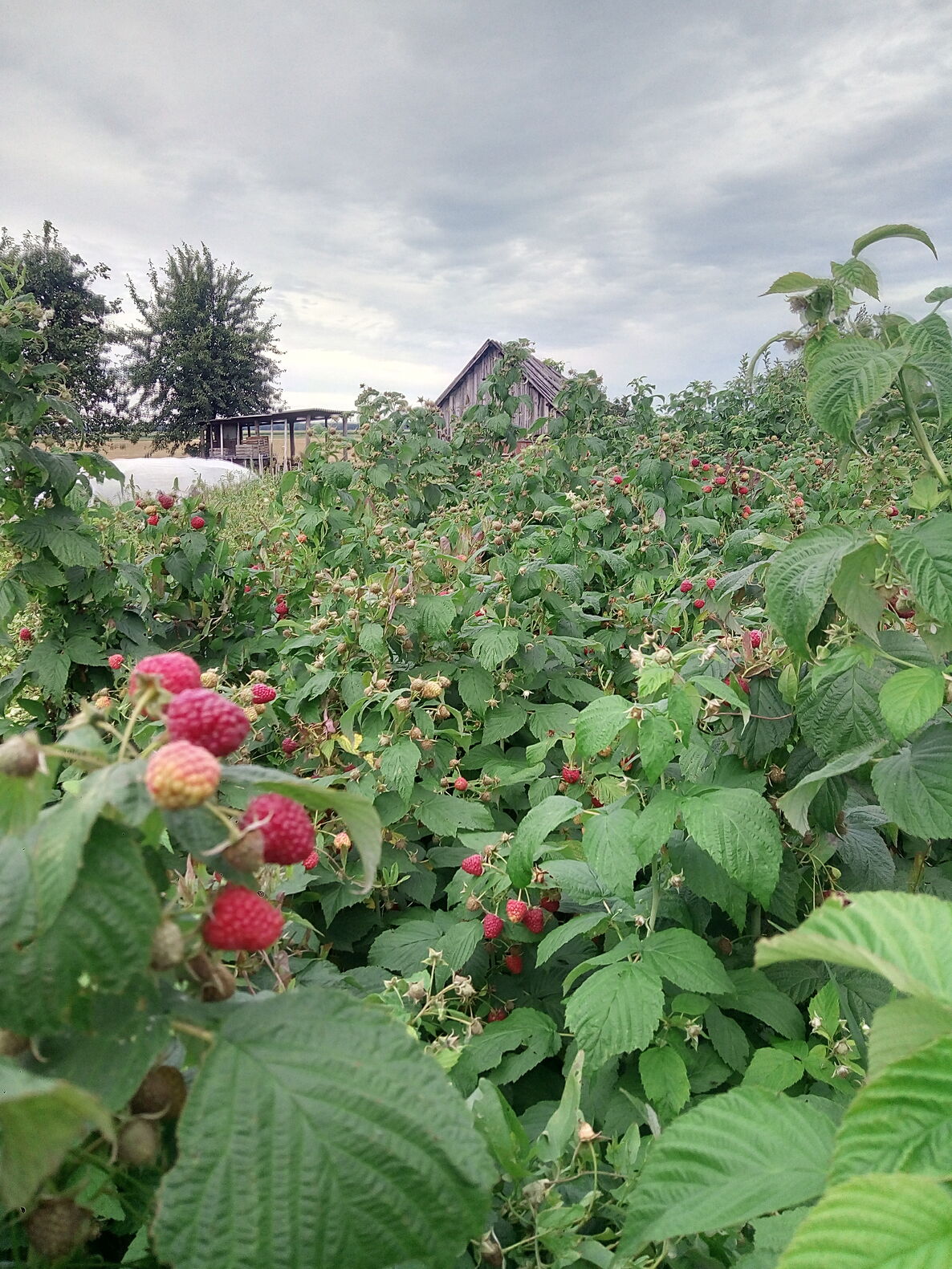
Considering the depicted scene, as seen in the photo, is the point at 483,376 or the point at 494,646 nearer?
the point at 494,646

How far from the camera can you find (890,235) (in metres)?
1.40

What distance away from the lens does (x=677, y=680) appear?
1348mm

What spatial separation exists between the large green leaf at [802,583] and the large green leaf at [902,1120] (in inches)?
32.4

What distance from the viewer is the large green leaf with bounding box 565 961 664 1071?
3.85 feet

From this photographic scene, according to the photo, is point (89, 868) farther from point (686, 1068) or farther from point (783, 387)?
point (783, 387)

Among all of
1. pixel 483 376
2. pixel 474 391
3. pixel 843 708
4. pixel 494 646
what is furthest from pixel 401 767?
pixel 474 391

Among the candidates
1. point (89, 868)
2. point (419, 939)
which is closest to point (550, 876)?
point (419, 939)

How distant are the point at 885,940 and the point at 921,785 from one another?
33.1 inches

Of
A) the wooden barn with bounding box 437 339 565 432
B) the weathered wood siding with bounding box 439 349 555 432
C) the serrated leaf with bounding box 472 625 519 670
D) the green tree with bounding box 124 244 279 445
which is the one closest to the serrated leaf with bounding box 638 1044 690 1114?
the serrated leaf with bounding box 472 625 519 670

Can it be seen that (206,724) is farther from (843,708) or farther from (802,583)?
(843,708)

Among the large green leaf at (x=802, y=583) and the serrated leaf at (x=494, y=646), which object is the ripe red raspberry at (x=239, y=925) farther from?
the serrated leaf at (x=494, y=646)

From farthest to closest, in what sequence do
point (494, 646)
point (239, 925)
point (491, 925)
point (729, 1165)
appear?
point (494, 646) → point (491, 925) → point (729, 1165) → point (239, 925)

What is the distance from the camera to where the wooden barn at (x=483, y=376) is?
41.1 ft

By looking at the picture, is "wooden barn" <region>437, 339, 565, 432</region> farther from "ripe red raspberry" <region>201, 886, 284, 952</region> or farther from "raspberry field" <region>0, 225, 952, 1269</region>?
"ripe red raspberry" <region>201, 886, 284, 952</region>
